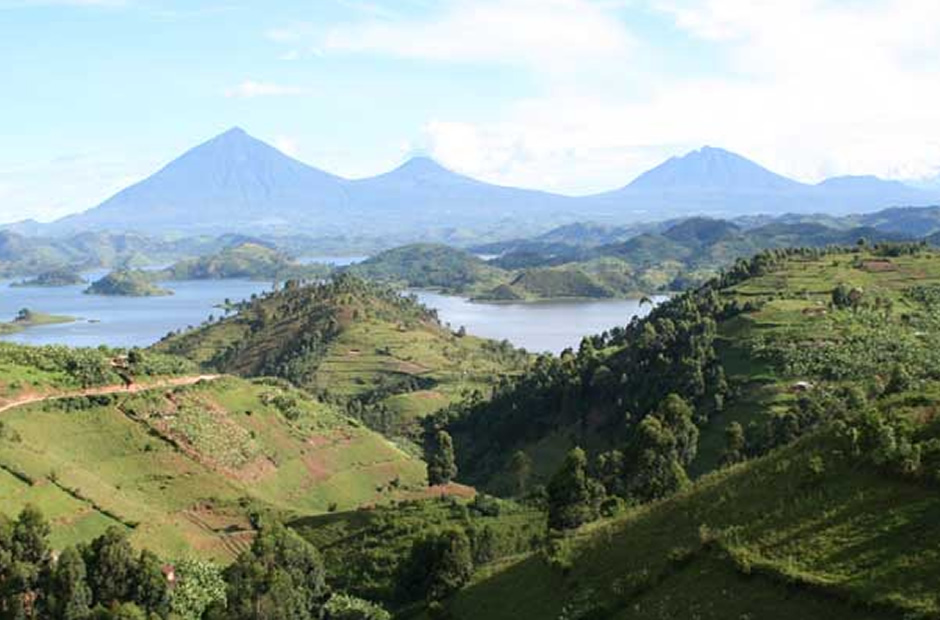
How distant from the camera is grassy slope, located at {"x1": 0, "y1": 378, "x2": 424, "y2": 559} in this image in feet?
150

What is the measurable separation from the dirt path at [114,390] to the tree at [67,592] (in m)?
24.1

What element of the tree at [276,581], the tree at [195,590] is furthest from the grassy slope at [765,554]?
the tree at [195,590]

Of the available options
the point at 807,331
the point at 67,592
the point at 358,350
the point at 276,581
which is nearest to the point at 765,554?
the point at 276,581

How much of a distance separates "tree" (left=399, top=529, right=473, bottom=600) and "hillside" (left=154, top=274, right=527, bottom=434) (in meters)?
60.1

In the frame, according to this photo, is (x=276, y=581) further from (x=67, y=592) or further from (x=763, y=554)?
(x=763, y=554)

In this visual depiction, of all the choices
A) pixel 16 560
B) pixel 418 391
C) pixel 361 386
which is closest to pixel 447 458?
pixel 16 560

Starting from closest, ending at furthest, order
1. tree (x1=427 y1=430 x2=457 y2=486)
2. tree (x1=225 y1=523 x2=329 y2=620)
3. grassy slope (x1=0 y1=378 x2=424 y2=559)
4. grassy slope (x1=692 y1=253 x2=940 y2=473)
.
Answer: tree (x1=225 y1=523 x2=329 y2=620) < grassy slope (x1=0 y1=378 x2=424 y2=559) < tree (x1=427 y1=430 x2=457 y2=486) < grassy slope (x1=692 y1=253 x2=940 y2=473)

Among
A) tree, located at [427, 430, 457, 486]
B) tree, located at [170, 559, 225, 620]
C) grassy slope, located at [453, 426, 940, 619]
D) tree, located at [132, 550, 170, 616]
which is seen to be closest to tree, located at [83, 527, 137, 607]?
tree, located at [132, 550, 170, 616]

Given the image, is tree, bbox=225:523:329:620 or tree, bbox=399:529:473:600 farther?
tree, bbox=399:529:473:600

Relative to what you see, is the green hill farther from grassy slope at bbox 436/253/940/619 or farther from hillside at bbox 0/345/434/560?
hillside at bbox 0/345/434/560

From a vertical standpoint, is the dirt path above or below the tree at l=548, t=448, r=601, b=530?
above

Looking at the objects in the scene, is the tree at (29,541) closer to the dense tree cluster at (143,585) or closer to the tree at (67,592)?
the dense tree cluster at (143,585)

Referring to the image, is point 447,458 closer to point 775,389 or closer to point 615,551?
point 775,389

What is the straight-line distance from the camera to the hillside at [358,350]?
114750 millimetres
